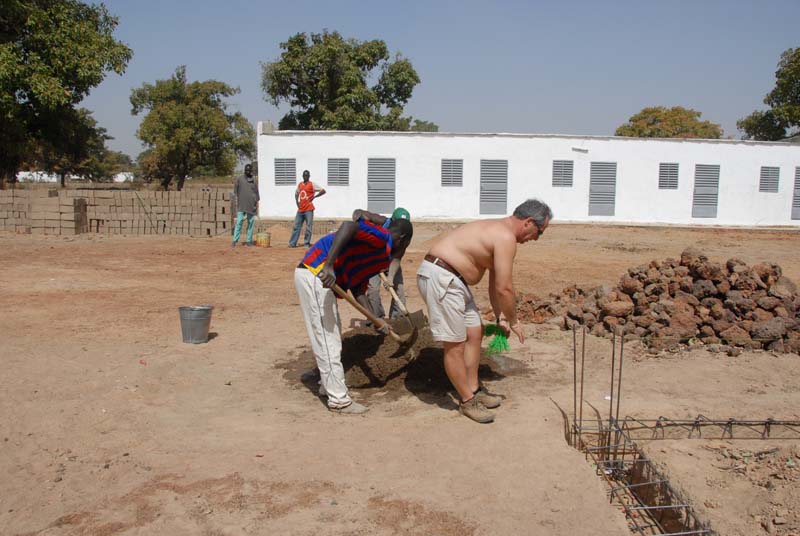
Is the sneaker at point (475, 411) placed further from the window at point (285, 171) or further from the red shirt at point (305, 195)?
the window at point (285, 171)

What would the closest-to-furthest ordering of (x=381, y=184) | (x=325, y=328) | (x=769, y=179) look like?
(x=325, y=328) → (x=381, y=184) → (x=769, y=179)

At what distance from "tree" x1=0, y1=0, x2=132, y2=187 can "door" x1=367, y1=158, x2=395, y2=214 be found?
8694 mm

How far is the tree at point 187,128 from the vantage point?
32062mm

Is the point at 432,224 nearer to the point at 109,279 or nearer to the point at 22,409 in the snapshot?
the point at 109,279

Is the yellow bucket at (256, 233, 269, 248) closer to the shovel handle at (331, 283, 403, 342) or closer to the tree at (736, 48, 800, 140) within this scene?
the shovel handle at (331, 283, 403, 342)

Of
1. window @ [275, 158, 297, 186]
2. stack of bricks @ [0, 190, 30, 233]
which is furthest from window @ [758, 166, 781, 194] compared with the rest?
stack of bricks @ [0, 190, 30, 233]

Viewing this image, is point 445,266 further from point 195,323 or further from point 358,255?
point 195,323

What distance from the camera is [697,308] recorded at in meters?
6.44

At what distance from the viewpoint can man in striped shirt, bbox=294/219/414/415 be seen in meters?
4.30

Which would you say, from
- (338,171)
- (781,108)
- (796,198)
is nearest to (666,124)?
(781,108)

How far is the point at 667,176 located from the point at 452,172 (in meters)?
8.11

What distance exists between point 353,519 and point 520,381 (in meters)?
2.61

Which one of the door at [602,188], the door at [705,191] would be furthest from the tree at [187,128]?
the door at [705,191]

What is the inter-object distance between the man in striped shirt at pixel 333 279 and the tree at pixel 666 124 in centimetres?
4164
